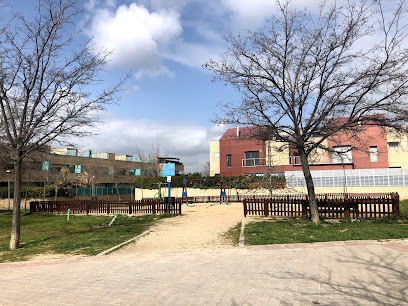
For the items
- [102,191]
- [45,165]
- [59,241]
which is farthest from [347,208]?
[102,191]

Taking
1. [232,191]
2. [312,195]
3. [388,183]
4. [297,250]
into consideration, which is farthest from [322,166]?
[297,250]

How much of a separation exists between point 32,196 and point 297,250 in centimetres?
3679

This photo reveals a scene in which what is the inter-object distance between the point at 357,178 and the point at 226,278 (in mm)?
30020

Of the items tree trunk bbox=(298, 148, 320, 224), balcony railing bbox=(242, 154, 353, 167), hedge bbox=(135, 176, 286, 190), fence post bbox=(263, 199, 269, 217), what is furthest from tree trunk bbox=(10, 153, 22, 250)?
balcony railing bbox=(242, 154, 353, 167)

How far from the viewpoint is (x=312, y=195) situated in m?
13.0

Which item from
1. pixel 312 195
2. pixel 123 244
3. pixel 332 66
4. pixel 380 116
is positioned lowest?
pixel 123 244

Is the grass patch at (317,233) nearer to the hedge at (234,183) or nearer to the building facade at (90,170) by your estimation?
the hedge at (234,183)

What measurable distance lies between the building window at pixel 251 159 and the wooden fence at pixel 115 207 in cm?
2321

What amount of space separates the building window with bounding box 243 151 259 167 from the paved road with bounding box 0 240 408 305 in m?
34.8

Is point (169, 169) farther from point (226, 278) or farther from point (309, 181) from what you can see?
point (226, 278)

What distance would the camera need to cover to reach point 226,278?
19.2 ft

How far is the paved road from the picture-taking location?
15.9 ft

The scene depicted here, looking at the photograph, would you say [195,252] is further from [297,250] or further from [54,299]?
[54,299]

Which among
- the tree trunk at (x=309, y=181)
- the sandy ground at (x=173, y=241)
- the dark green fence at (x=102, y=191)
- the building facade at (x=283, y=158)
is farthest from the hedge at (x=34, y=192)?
the tree trunk at (x=309, y=181)
